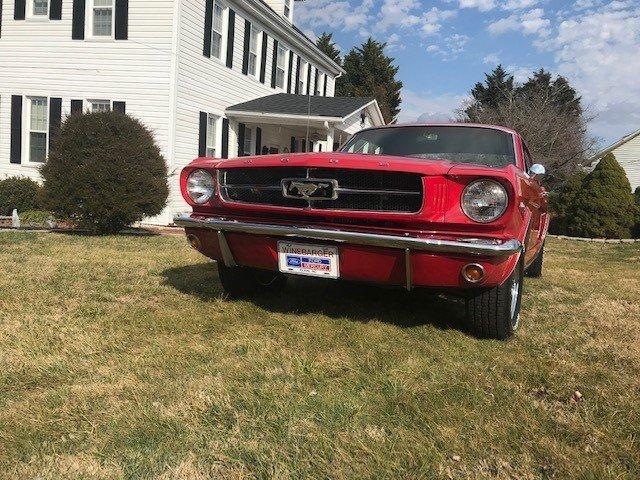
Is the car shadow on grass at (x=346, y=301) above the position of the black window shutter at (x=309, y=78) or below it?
below

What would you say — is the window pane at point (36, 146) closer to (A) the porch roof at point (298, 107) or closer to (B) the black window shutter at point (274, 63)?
(A) the porch roof at point (298, 107)

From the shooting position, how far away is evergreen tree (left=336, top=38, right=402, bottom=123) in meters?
38.2

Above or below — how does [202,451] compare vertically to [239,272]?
below

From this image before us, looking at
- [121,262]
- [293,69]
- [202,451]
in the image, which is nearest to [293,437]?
[202,451]

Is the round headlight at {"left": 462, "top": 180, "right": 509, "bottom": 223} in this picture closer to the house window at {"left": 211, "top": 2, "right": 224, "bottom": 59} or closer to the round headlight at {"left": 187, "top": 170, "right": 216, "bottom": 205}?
the round headlight at {"left": 187, "top": 170, "right": 216, "bottom": 205}

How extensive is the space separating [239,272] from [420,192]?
1724 mm

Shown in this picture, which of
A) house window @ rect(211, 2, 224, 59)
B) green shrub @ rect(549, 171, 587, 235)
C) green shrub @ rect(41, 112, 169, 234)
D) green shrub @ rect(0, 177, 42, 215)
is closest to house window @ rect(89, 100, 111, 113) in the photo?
green shrub @ rect(0, 177, 42, 215)

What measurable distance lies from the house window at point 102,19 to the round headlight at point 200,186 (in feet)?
31.7

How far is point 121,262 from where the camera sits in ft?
18.5

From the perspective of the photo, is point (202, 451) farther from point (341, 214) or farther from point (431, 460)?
point (341, 214)

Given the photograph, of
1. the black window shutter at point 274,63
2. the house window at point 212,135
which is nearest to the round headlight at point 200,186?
the house window at point 212,135

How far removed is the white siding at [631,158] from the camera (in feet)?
94.3

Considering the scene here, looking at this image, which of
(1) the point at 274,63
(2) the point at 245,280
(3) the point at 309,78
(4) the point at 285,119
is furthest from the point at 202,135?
(2) the point at 245,280

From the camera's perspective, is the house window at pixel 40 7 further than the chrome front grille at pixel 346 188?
Yes
